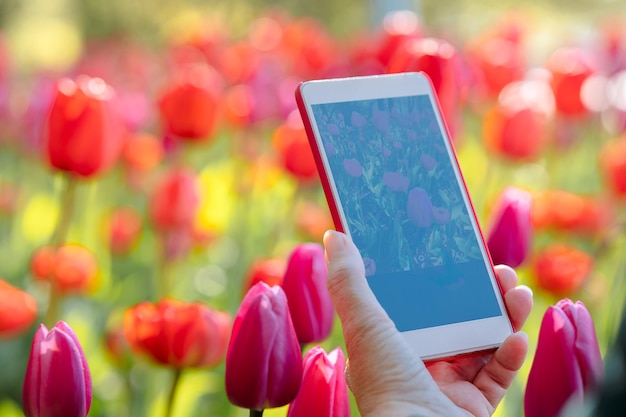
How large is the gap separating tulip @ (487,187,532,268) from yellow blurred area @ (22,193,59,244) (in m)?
0.89

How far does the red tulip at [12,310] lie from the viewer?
106 centimetres

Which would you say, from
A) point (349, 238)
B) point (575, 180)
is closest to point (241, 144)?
point (575, 180)

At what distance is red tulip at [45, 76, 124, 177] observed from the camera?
109cm

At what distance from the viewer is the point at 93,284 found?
1.33m

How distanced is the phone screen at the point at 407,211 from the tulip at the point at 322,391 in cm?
7

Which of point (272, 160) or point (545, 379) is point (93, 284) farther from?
point (545, 379)

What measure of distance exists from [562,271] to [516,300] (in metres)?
0.51

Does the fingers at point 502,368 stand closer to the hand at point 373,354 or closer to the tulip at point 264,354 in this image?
the hand at point 373,354

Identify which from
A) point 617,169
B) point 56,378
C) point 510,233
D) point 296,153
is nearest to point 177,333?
point 56,378

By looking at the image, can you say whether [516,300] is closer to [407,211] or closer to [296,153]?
[407,211]

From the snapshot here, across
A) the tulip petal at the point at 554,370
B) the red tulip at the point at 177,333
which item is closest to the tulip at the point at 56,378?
the red tulip at the point at 177,333

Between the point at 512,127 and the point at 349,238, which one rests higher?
the point at 512,127

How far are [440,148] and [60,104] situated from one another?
49 centimetres

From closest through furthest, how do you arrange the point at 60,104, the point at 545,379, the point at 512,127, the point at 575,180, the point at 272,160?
the point at 545,379
the point at 60,104
the point at 512,127
the point at 272,160
the point at 575,180
